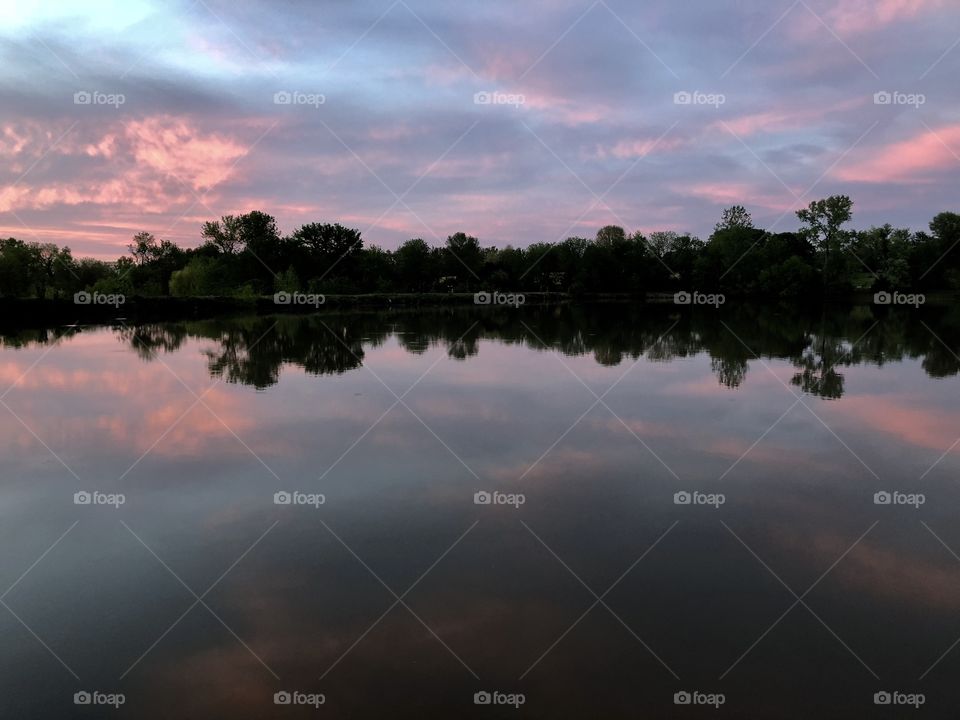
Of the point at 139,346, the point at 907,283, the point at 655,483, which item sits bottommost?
the point at 655,483

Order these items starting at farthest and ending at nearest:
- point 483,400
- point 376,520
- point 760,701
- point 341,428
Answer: point 483,400
point 341,428
point 376,520
point 760,701

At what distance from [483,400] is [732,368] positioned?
10252 mm

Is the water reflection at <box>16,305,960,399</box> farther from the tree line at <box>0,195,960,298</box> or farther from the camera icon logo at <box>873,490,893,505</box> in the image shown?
the tree line at <box>0,195,960,298</box>

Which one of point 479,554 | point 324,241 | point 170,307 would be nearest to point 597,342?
point 479,554

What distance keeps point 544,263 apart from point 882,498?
399 feet

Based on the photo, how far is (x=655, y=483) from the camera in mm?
9969

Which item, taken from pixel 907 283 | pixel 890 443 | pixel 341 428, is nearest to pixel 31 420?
pixel 341 428

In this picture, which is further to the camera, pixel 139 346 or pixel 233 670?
pixel 139 346

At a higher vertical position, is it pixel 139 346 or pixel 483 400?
pixel 139 346

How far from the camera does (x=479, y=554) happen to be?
754cm

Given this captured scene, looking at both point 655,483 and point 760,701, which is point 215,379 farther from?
point 760,701

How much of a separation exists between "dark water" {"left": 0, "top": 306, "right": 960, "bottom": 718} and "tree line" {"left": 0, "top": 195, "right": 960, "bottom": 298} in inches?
2629

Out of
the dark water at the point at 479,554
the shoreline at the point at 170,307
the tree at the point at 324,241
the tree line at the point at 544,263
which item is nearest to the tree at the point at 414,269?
the tree line at the point at 544,263

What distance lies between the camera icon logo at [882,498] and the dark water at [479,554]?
109 mm
